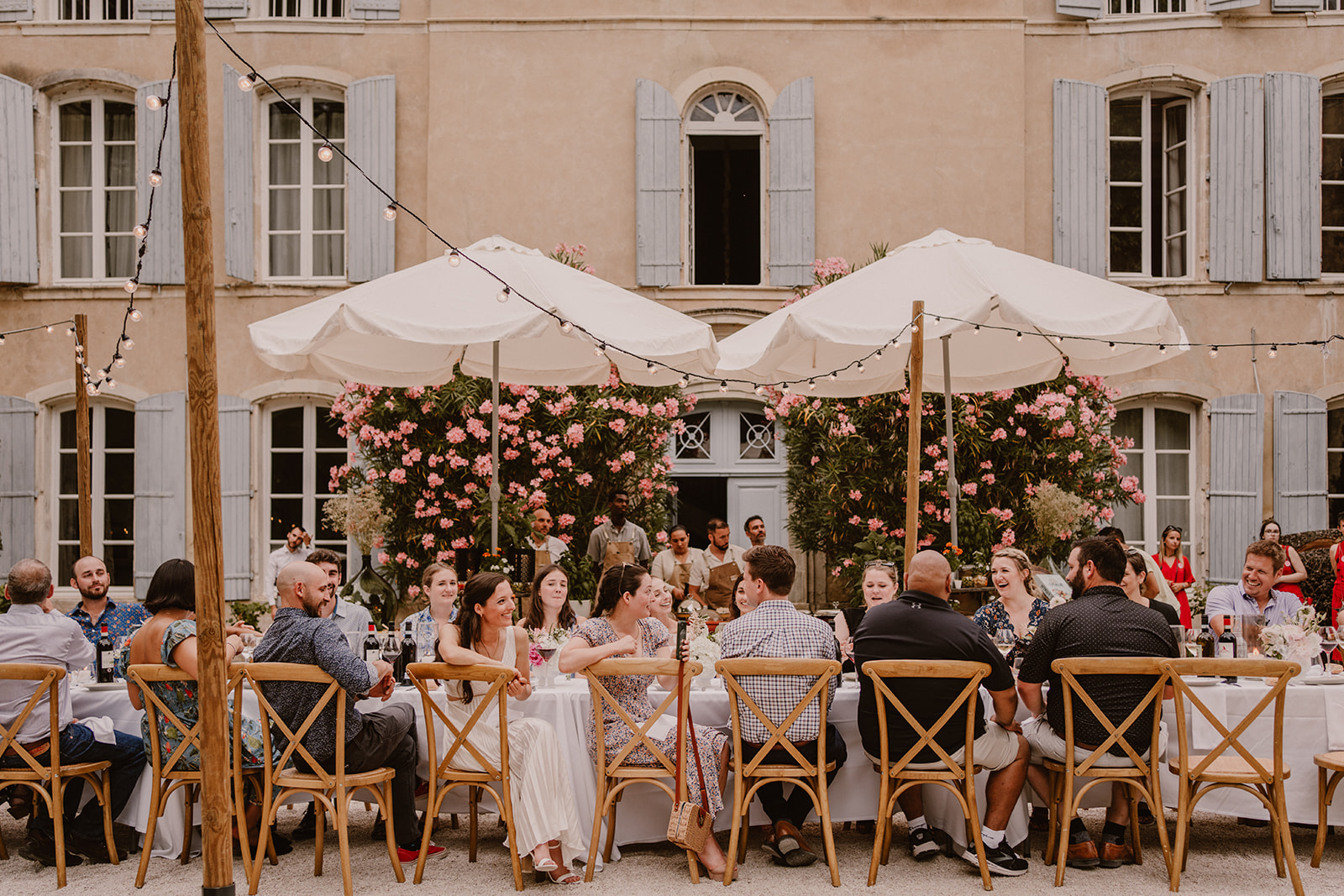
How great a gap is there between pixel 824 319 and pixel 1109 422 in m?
5.44

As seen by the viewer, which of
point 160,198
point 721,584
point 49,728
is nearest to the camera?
point 49,728

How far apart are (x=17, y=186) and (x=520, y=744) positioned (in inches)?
367

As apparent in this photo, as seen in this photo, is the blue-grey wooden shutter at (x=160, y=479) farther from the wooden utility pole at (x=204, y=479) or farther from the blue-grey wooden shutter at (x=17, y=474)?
the wooden utility pole at (x=204, y=479)

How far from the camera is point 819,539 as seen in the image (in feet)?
34.0

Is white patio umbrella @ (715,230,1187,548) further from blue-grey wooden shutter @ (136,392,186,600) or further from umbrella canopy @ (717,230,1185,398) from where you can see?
blue-grey wooden shutter @ (136,392,186,600)

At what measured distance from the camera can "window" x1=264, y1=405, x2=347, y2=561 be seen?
11.5m

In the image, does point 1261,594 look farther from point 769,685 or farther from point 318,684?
point 318,684

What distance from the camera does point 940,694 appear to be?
465cm

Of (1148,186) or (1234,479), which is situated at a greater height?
(1148,186)

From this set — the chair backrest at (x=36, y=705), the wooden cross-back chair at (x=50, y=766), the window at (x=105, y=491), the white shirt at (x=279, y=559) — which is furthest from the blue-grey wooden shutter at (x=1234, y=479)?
the window at (x=105, y=491)

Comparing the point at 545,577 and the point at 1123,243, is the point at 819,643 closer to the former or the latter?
the point at 545,577

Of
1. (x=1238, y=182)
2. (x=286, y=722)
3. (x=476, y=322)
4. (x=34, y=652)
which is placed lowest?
(x=286, y=722)

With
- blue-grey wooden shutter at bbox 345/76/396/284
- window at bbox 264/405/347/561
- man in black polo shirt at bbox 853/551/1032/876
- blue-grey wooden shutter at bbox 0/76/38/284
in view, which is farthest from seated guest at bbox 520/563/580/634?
blue-grey wooden shutter at bbox 0/76/38/284

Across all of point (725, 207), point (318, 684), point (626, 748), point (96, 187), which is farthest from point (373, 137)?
point (626, 748)
